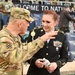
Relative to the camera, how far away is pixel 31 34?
3203 mm

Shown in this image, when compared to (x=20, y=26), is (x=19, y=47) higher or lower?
lower

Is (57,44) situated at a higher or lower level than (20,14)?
lower

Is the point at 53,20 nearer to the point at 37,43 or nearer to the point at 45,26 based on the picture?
the point at 45,26

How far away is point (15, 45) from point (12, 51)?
124mm

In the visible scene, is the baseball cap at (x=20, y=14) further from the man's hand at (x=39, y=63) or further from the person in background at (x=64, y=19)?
the person in background at (x=64, y=19)

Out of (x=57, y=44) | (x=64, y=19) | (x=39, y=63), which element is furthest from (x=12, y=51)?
(x=64, y=19)

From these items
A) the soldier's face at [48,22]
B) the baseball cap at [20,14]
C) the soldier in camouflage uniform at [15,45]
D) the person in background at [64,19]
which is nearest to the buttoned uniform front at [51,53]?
the soldier's face at [48,22]

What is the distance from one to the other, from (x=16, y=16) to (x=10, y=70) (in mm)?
499

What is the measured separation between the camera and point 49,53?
316 cm

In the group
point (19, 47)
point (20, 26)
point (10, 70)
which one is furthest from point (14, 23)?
point (10, 70)

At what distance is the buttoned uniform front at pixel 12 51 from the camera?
238 cm

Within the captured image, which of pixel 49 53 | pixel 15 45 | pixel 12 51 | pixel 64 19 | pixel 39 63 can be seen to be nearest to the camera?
pixel 12 51

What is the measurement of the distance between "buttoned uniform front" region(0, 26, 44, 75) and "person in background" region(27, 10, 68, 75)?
0.52 meters

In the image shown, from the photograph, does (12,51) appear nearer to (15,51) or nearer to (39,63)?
(15,51)
